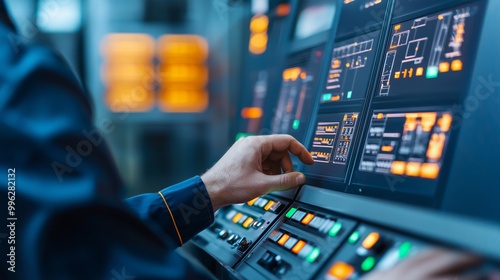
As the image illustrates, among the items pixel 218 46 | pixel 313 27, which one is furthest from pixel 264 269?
pixel 218 46

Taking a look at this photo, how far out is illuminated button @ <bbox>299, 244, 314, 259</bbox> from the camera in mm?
1245

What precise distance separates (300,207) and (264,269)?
214mm

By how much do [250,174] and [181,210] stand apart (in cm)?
22

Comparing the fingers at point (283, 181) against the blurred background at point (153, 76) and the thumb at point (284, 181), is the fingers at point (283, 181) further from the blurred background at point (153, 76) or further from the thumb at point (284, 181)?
the blurred background at point (153, 76)

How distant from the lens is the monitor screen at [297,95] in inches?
71.3

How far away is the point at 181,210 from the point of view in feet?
5.30

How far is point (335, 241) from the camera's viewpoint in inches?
46.5

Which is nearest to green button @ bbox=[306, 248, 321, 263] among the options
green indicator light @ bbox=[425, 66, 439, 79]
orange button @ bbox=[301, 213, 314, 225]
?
orange button @ bbox=[301, 213, 314, 225]

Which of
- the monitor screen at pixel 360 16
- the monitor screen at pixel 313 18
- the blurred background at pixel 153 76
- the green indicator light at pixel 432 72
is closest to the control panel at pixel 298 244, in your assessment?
the green indicator light at pixel 432 72

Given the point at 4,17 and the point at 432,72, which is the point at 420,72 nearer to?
the point at 432,72

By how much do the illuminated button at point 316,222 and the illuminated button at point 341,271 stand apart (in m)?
0.18

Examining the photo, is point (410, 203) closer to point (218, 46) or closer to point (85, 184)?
point (85, 184)

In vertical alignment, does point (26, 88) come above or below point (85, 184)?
above

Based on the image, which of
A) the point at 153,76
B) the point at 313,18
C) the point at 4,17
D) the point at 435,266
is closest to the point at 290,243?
the point at 435,266
